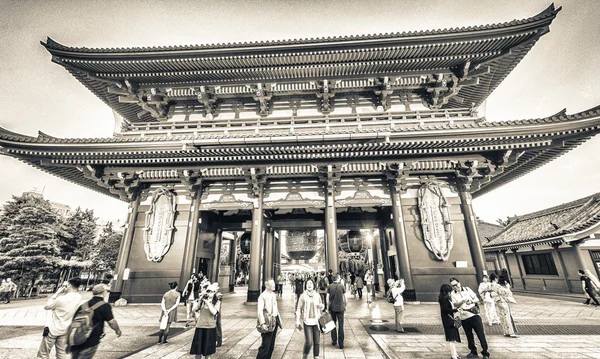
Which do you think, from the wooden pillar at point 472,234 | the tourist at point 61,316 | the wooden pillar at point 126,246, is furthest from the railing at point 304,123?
the tourist at point 61,316

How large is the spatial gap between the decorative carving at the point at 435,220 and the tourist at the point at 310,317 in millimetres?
7570

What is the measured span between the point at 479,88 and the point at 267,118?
432 inches

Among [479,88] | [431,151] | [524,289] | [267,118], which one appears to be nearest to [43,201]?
[267,118]

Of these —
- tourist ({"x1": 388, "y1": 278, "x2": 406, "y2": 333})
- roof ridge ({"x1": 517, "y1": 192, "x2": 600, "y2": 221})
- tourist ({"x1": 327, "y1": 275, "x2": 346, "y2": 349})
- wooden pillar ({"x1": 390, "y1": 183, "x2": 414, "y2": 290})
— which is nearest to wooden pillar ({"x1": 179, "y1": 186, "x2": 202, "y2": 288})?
tourist ({"x1": 327, "y1": 275, "x2": 346, "y2": 349})

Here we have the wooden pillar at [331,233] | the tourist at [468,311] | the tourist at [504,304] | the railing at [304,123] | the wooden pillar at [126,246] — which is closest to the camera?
the tourist at [468,311]

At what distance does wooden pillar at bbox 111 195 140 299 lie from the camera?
10.8 metres

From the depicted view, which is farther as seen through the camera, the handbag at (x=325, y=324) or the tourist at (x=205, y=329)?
the handbag at (x=325, y=324)

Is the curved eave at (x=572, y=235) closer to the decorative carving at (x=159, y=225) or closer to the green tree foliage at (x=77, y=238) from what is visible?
the decorative carving at (x=159, y=225)

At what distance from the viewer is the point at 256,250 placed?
1098 centimetres

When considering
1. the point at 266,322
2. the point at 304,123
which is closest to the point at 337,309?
the point at 266,322

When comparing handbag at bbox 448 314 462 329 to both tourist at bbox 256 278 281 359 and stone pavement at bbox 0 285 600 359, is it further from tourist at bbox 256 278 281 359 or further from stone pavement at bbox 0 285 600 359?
tourist at bbox 256 278 281 359

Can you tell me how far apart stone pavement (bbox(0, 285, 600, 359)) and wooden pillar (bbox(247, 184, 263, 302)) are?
5.76ft

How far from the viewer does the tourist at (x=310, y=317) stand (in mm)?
4711

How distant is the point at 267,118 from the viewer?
13086 millimetres
